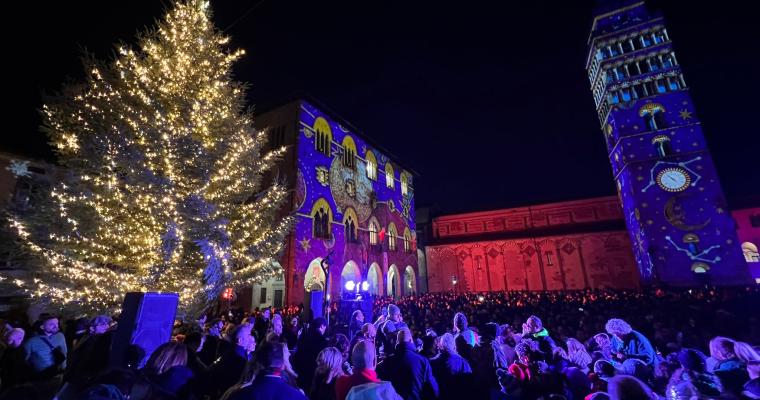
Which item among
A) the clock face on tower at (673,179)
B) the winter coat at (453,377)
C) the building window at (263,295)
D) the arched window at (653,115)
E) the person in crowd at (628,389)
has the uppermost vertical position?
the arched window at (653,115)

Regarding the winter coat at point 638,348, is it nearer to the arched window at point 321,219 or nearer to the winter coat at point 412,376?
the winter coat at point 412,376

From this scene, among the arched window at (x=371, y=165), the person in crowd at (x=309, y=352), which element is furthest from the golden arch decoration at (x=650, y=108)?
the person in crowd at (x=309, y=352)

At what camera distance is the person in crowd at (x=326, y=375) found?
3.49 metres

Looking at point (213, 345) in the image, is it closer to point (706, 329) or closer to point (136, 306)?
point (136, 306)

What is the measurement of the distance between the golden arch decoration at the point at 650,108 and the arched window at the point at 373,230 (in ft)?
86.6

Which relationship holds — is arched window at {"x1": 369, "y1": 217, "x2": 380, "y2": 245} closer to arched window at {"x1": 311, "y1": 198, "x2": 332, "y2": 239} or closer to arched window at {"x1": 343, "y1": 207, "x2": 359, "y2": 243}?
arched window at {"x1": 343, "y1": 207, "x2": 359, "y2": 243}

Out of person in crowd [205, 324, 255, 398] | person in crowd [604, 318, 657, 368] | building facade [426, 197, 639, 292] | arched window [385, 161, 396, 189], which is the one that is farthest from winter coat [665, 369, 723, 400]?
building facade [426, 197, 639, 292]

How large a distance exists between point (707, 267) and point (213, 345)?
111 ft

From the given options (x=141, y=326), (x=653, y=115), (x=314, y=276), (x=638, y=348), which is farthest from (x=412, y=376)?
(x=653, y=115)

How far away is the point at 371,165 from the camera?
30.1 meters

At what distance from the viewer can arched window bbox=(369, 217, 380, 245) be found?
91.7ft

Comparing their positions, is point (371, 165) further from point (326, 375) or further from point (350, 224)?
point (326, 375)

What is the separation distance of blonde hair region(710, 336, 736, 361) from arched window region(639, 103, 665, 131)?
108ft

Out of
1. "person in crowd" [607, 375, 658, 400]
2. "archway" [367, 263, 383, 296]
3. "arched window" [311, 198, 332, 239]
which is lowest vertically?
"person in crowd" [607, 375, 658, 400]
